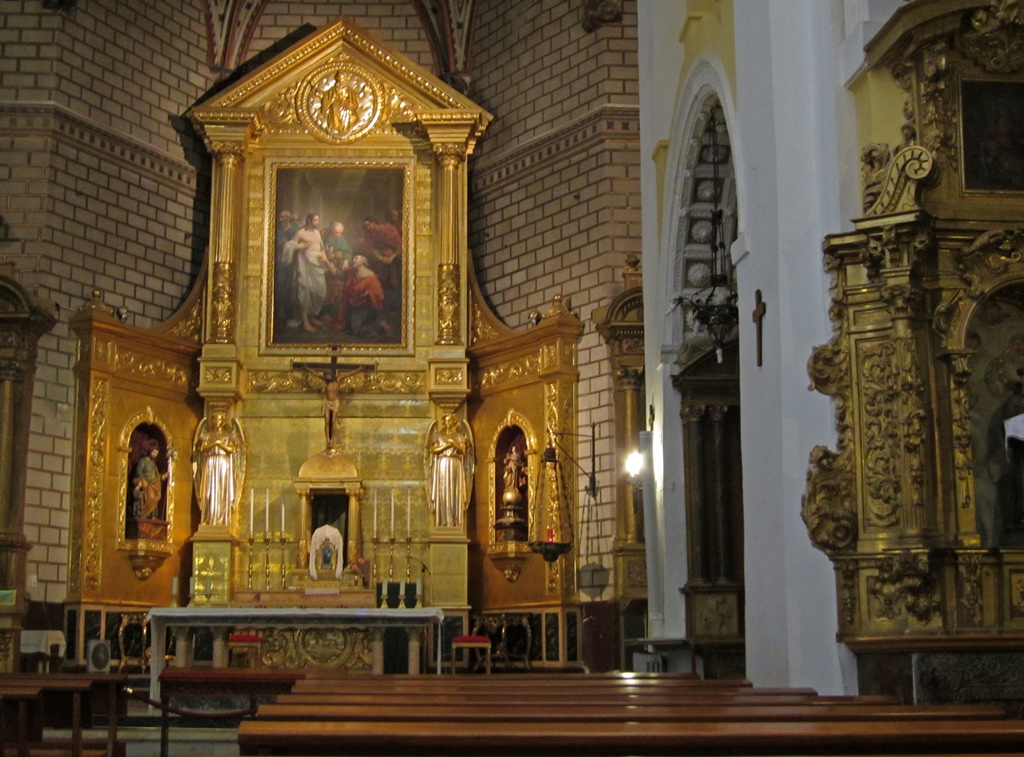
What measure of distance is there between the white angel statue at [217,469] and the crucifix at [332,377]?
1126mm

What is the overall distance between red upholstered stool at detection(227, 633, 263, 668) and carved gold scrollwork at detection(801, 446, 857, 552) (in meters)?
7.70

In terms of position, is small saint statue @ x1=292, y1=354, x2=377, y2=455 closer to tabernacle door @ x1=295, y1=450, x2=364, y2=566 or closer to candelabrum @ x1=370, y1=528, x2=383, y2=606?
tabernacle door @ x1=295, y1=450, x2=364, y2=566

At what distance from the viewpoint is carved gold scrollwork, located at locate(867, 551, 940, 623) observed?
687cm

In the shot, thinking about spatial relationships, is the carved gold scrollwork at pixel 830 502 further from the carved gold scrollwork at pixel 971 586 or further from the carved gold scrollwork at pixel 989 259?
the carved gold scrollwork at pixel 989 259

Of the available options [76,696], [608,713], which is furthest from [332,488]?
[608,713]

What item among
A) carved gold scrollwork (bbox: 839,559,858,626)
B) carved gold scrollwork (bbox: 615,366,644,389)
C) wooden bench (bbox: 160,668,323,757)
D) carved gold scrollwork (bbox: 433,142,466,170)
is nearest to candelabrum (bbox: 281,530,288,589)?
carved gold scrollwork (bbox: 615,366,644,389)

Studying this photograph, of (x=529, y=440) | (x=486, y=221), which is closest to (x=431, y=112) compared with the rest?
(x=486, y=221)

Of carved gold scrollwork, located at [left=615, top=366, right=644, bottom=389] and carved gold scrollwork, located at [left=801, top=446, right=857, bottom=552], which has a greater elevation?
carved gold scrollwork, located at [left=615, top=366, right=644, bottom=389]

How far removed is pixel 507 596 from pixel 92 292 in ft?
19.6

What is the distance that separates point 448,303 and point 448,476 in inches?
85.3

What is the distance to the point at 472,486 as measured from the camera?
1752cm

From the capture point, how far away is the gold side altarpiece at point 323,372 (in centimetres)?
1667

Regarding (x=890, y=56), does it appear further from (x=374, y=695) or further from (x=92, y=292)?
(x=92, y=292)

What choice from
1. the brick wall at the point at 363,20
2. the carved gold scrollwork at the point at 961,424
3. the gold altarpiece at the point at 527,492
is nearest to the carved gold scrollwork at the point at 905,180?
the carved gold scrollwork at the point at 961,424
